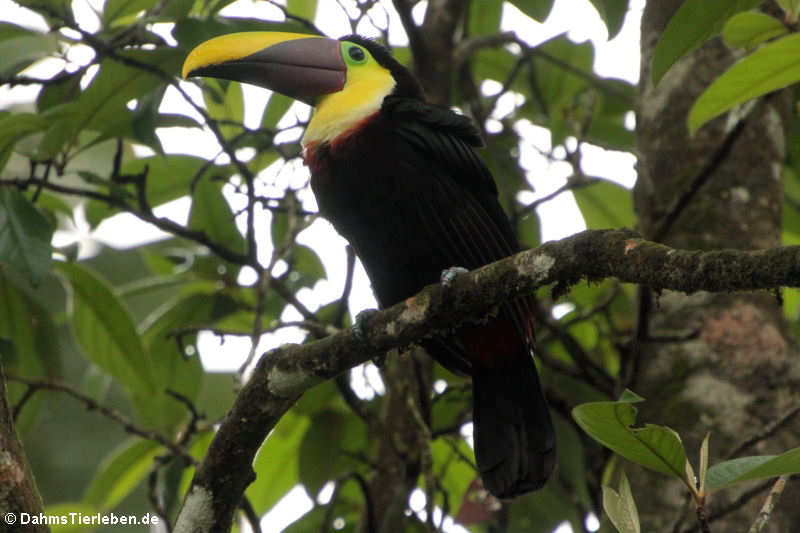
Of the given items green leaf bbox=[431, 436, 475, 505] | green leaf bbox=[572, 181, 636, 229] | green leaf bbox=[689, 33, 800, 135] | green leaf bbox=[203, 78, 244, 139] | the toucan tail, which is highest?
green leaf bbox=[689, 33, 800, 135]

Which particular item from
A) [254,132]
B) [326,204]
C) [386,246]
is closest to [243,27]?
[254,132]

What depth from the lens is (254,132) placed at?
340cm

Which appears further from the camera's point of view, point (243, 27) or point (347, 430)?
point (347, 430)

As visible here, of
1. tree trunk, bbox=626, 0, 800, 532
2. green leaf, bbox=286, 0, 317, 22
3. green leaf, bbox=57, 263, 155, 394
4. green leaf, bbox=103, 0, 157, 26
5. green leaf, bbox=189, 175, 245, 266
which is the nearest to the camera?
tree trunk, bbox=626, 0, 800, 532

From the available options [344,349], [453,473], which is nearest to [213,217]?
[453,473]

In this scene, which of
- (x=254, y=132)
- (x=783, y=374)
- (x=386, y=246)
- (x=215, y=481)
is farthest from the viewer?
(x=254, y=132)

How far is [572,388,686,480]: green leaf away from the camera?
6.10 ft

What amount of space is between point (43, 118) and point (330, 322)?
1.24 m

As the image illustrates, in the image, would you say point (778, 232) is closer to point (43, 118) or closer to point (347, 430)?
point (347, 430)

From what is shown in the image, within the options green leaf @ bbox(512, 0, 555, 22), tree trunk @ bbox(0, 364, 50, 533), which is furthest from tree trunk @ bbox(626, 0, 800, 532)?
tree trunk @ bbox(0, 364, 50, 533)

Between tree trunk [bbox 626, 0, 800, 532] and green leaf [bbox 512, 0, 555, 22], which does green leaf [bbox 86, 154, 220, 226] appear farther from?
tree trunk [bbox 626, 0, 800, 532]

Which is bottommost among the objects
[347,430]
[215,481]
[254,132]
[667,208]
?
[347,430]

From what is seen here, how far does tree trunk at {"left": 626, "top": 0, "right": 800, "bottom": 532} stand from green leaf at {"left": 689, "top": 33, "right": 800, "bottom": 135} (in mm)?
733

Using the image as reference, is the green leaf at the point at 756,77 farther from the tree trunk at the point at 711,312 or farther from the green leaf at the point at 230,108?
the green leaf at the point at 230,108
